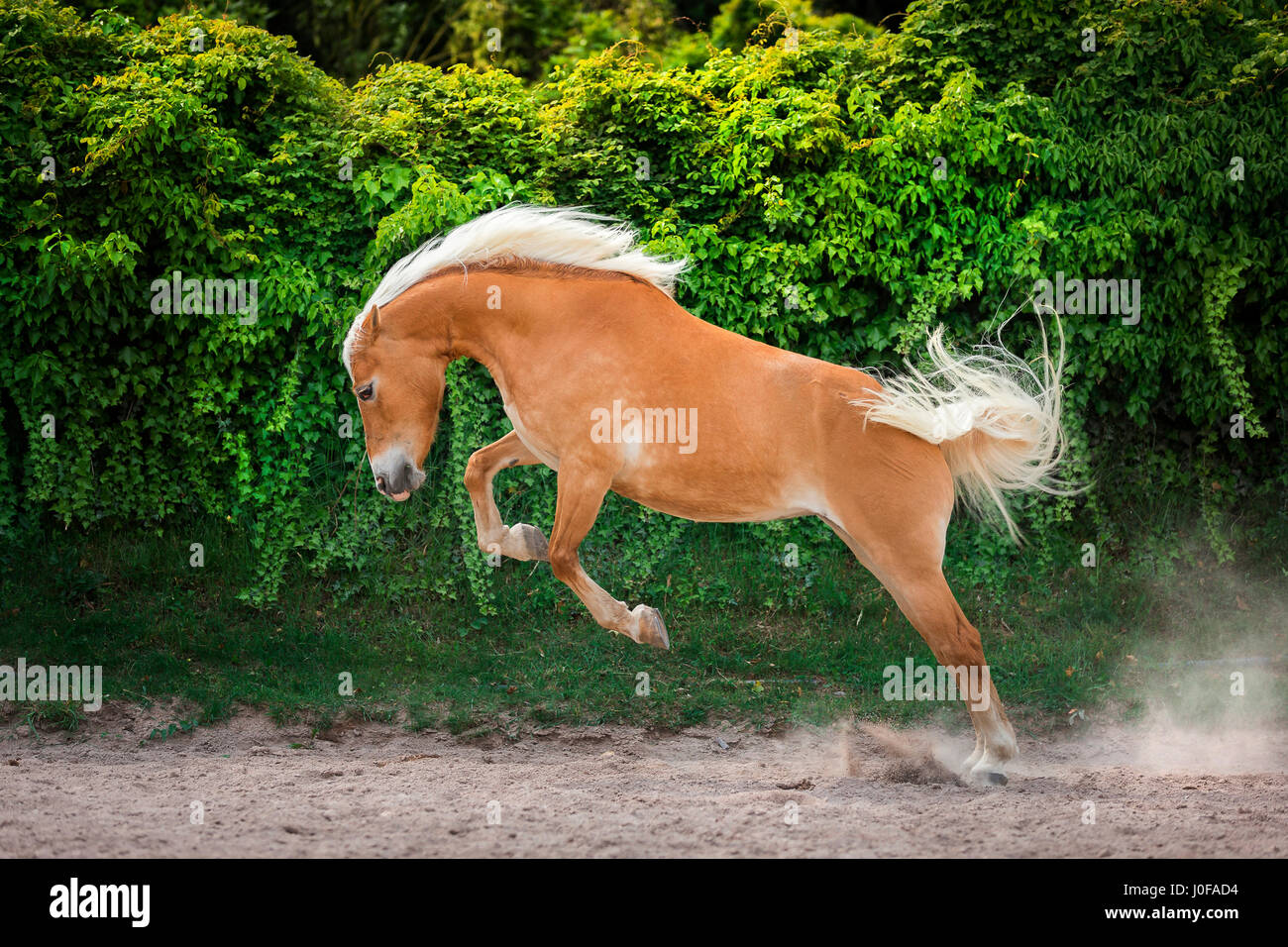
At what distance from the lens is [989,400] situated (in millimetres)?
5316

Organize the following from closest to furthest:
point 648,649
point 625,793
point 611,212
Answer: point 625,793, point 648,649, point 611,212

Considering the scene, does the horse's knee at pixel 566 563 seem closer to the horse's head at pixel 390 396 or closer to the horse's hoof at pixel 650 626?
the horse's hoof at pixel 650 626

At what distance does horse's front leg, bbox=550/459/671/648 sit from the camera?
16.5 ft

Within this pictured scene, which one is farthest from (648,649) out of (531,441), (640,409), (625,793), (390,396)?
(390,396)

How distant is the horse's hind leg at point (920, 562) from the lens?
5215 millimetres

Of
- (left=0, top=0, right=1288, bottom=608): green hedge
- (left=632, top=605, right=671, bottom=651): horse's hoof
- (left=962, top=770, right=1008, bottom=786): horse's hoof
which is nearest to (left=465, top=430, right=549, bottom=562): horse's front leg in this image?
(left=632, top=605, right=671, bottom=651): horse's hoof

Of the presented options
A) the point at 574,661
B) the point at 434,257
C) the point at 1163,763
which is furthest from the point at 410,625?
the point at 1163,763

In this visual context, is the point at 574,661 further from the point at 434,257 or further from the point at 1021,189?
the point at 1021,189

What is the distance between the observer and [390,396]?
5012 mm

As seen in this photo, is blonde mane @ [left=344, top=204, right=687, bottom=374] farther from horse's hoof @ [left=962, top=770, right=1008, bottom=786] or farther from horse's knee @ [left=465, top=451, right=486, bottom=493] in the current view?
horse's hoof @ [left=962, top=770, right=1008, bottom=786]

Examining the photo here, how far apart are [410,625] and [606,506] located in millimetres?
1476

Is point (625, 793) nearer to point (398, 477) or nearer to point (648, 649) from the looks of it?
point (398, 477)

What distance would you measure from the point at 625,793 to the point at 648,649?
6.98 ft

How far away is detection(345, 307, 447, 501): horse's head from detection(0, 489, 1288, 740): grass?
92.4 inches
